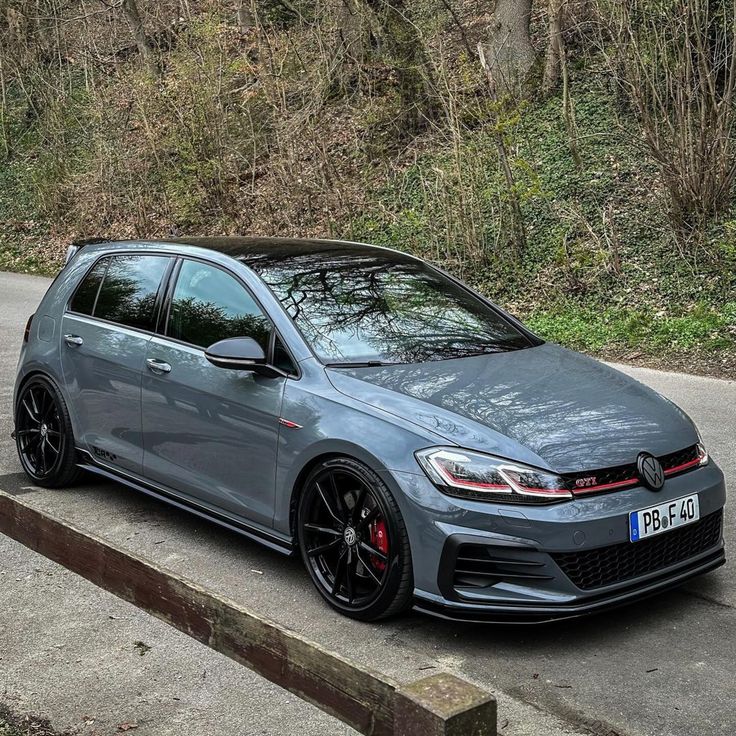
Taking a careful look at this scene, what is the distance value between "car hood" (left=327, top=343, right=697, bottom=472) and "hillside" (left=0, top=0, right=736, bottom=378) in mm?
6107

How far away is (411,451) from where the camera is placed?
456 cm

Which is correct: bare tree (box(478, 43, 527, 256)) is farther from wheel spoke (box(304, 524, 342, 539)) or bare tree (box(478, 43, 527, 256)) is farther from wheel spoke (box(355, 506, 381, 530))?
wheel spoke (box(355, 506, 381, 530))

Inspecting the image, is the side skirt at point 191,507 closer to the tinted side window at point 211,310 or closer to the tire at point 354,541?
the tire at point 354,541

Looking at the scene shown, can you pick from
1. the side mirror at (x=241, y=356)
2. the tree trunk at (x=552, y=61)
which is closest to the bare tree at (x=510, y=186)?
the tree trunk at (x=552, y=61)

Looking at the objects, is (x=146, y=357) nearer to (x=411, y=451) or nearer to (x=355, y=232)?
(x=411, y=451)

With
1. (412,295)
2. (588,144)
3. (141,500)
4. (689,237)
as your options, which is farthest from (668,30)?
(141,500)

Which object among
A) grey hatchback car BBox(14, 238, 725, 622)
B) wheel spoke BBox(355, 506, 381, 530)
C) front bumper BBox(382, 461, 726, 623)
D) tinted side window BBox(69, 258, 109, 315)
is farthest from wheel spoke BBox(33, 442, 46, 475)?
front bumper BBox(382, 461, 726, 623)

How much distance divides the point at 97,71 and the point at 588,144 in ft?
46.8

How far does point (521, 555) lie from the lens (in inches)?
171

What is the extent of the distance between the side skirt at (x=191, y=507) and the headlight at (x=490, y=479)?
1.06 meters

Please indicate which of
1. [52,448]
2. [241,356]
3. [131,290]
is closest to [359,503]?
[241,356]

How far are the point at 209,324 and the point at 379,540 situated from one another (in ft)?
5.80

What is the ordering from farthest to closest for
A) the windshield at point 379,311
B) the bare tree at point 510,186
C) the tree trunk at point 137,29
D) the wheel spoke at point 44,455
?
the tree trunk at point 137,29 → the bare tree at point 510,186 → the wheel spoke at point 44,455 → the windshield at point 379,311

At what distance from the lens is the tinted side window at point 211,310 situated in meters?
5.58
